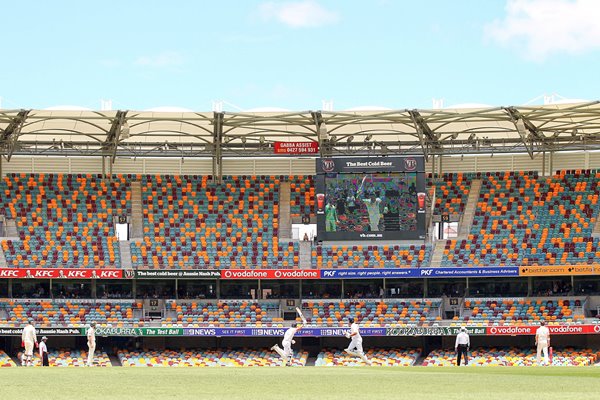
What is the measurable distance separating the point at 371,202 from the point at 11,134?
57.2 ft

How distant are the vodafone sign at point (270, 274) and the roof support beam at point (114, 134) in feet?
26.1

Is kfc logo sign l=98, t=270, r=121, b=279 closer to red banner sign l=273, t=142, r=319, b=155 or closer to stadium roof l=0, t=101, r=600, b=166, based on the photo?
stadium roof l=0, t=101, r=600, b=166

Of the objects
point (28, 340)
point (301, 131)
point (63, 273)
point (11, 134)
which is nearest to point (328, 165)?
point (301, 131)

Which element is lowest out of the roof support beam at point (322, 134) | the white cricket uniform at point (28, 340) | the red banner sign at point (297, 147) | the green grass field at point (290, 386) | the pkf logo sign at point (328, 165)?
the white cricket uniform at point (28, 340)

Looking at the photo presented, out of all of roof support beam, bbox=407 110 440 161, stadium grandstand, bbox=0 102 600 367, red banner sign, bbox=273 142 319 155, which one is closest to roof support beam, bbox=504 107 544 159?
stadium grandstand, bbox=0 102 600 367

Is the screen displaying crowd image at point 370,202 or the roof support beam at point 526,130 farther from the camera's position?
the screen displaying crowd image at point 370,202

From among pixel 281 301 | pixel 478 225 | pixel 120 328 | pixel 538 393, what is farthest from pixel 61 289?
pixel 538 393

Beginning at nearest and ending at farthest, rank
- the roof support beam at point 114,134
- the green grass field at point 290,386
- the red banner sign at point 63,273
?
the green grass field at point 290,386, the roof support beam at point 114,134, the red banner sign at point 63,273

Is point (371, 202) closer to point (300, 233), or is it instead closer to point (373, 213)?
point (373, 213)

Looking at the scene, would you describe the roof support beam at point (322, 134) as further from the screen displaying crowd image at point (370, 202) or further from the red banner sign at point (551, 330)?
the red banner sign at point (551, 330)

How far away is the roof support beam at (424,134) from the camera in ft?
147

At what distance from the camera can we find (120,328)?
42.8 metres

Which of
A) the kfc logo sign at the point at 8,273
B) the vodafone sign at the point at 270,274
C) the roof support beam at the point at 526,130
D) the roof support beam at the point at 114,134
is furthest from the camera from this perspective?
the vodafone sign at the point at 270,274

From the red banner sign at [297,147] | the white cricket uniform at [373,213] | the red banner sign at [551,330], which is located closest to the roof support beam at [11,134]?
the red banner sign at [297,147]
